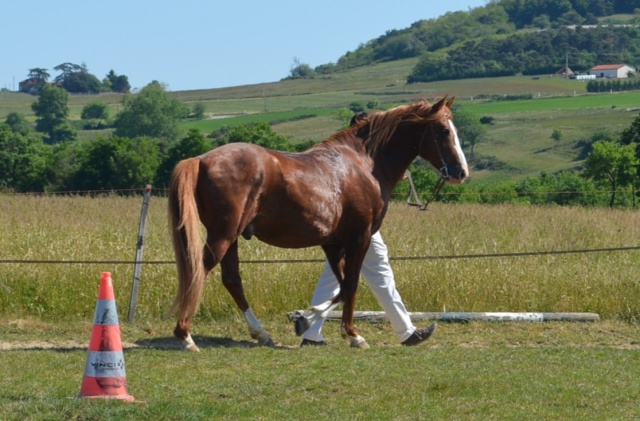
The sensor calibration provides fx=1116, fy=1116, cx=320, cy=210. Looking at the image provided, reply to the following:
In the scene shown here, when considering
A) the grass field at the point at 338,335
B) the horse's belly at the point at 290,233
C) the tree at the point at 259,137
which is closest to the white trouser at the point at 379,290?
the grass field at the point at 338,335

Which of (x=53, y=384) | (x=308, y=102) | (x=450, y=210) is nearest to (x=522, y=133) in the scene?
(x=308, y=102)

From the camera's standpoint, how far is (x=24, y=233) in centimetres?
1473

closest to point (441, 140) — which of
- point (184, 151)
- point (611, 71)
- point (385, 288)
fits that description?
point (385, 288)

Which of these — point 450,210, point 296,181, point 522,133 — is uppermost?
point 296,181

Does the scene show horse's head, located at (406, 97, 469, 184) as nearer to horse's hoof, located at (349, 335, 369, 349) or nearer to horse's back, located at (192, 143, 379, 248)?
horse's back, located at (192, 143, 379, 248)

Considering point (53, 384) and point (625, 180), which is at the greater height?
point (53, 384)

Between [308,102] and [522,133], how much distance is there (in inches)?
1774

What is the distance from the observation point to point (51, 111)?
130250mm

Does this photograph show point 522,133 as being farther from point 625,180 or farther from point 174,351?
point 174,351

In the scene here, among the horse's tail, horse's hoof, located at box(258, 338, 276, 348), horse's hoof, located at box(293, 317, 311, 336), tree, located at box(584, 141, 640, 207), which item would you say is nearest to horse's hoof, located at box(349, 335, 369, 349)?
horse's hoof, located at box(293, 317, 311, 336)

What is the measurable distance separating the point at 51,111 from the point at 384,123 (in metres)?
124

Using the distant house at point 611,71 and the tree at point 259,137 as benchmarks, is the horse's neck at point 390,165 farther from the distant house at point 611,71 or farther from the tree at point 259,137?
the distant house at point 611,71

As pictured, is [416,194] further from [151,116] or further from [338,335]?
[151,116]

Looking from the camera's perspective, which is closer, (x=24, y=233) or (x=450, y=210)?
(x=24, y=233)
